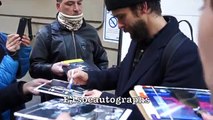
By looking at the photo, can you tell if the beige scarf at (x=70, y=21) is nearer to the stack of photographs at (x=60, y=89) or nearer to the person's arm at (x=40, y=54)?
the person's arm at (x=40, y=54)

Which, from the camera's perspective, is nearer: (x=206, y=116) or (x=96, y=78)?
(x=206, y=116)

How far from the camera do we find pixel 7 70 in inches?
73.4

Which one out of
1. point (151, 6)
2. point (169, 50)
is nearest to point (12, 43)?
point (151, 6)

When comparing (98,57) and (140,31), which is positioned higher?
(140,31)

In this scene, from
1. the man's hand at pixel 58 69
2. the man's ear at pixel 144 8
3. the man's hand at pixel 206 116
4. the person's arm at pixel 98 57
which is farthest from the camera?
the person's arm at pixel 98 57

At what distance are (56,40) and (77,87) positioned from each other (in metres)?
0.80

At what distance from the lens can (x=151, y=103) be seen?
99cm

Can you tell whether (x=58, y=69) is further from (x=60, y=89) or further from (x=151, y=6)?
(x=151, y=6)

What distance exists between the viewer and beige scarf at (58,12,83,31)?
239cm

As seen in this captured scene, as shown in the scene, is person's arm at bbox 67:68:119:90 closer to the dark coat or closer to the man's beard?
the dark coat

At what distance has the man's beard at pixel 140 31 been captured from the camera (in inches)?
60.9

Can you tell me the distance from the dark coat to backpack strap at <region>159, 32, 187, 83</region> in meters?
0.02

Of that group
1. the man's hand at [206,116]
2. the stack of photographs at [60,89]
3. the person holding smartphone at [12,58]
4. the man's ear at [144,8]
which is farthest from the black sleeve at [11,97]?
the man's hand at [206,116]

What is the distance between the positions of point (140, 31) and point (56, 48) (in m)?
0.96
